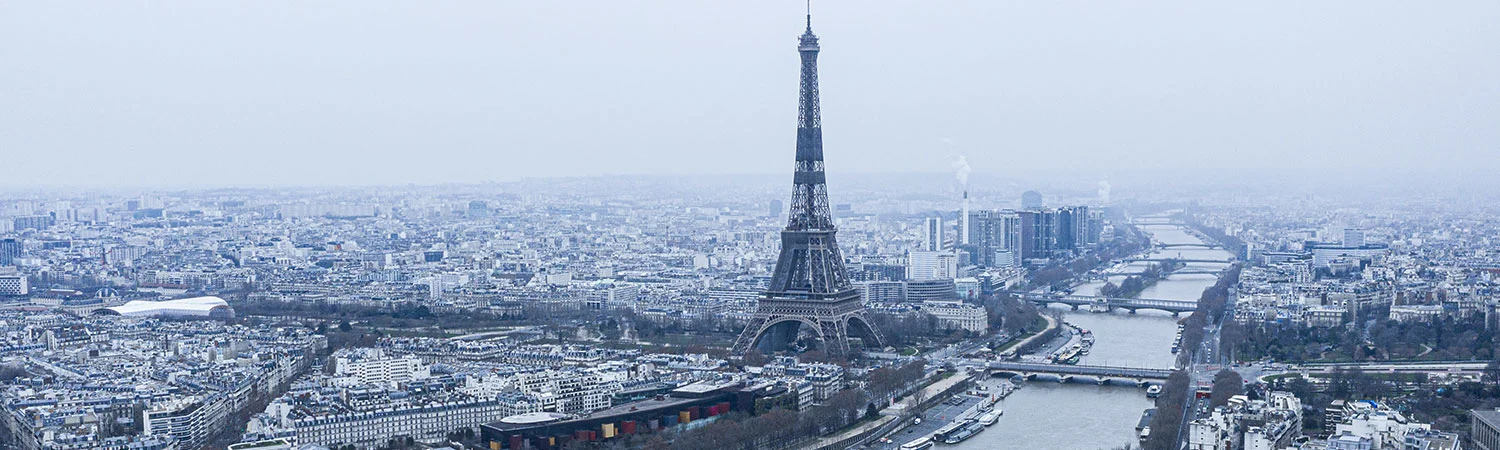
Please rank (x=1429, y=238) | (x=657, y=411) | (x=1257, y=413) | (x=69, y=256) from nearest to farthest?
(x=1257, y=413) < (x=657, y=411) < (x=69, y=256) < (x=1429, y=238)

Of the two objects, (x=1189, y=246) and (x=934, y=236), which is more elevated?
(x=934, y=236)

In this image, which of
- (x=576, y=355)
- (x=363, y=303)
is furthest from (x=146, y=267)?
(x=576, y=355)

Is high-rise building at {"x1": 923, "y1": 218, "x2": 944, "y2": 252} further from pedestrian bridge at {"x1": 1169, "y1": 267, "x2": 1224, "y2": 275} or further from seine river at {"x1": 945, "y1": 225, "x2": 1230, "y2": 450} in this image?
seine river at {"x1": 945, "y1": 225, "x2": 1230, "y2": 450}

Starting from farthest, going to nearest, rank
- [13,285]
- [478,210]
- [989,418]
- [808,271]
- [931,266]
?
1. [478,210]
2. [931,266]
3. [13,285]
4. [808,271]
5. [989,418]

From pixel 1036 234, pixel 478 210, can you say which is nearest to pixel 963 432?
pixel 1036 234

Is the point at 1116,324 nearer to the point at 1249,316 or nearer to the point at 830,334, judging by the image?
the point at 1249,316

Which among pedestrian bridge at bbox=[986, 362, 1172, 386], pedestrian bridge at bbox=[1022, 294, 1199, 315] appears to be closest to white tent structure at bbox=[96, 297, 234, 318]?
pedestrian bridge at bbox=[986, 362, 1172, 386]

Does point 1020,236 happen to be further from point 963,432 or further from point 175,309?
point 963,432
